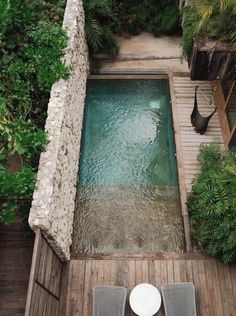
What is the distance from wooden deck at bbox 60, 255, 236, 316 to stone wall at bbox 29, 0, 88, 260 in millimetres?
621

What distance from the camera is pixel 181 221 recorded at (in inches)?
302

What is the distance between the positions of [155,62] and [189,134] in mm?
2770

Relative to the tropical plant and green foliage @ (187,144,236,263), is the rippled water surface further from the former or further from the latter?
the tropical plant

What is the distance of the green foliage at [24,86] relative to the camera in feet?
18.8

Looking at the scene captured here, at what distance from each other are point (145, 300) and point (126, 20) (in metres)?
7.90

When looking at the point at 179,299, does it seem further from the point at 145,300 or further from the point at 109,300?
the point at 109,300

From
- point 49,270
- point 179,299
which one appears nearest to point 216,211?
point 179,299

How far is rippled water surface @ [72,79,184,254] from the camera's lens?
751 cm

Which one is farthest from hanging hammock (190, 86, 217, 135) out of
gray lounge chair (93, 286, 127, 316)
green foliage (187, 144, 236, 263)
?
gray lounge chair (93, 286, 127, 316)

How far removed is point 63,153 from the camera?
6.43 m

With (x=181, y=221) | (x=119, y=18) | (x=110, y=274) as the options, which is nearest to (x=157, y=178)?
(x=181, y=221)

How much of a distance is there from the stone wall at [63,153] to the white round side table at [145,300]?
1545 mm

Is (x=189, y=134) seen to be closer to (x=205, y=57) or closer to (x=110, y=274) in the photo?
(x=205, y=57)

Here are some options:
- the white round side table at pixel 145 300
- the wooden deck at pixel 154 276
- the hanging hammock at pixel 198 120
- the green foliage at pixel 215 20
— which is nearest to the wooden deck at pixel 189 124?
the hanging hammock at pixel 198 120
